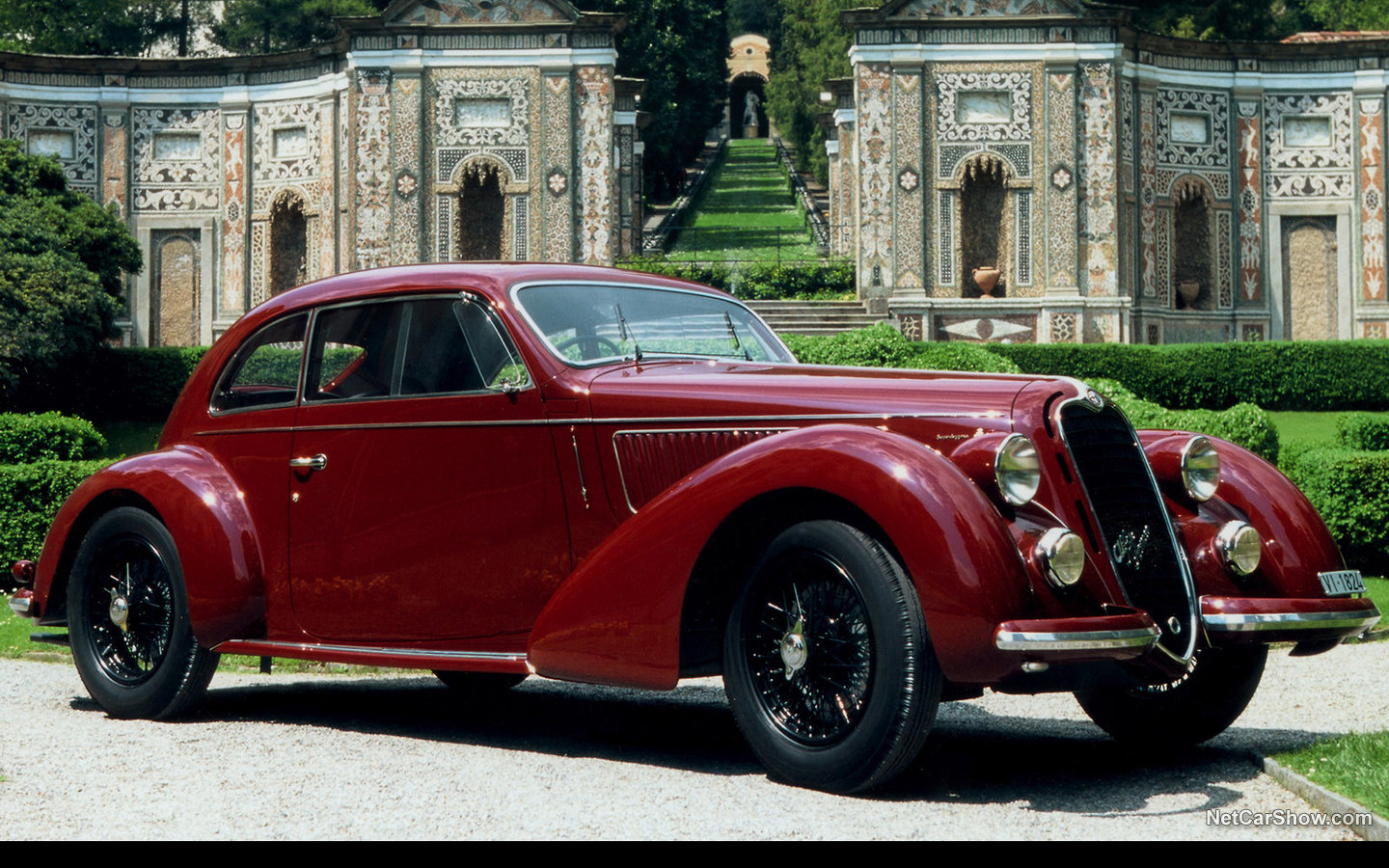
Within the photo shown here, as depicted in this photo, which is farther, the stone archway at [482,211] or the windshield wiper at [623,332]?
the stone archway at [482,211]

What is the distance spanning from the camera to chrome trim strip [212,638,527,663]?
18.8ft

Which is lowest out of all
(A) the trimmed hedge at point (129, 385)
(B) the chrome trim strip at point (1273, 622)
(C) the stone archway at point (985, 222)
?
(B) the chrome trim strip at point (1273, 622)

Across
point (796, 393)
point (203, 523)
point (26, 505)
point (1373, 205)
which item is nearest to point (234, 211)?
point (26, 505)

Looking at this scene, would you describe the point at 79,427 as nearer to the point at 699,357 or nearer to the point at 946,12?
the point at 699,357

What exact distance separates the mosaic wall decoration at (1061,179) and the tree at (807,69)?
16251mm

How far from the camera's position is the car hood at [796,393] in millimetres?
5020

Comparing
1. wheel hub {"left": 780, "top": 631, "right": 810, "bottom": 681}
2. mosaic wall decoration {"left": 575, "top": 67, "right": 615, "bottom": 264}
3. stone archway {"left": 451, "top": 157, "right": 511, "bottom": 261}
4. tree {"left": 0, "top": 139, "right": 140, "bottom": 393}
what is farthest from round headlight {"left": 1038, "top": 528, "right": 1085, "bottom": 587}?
stone archway {"left": 451, "top": 157, "right": 511, "bottom": 261}

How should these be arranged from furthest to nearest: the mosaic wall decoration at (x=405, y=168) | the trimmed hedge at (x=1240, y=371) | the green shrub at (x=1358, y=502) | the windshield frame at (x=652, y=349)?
1. the mosaic wall decoration at (x=405, y=168)
2. the trimmed hedge at (x=1240, y=371)
3. the green shrub at (x=1358, y=502)
4. the windshield frame at (x=652, y=349)

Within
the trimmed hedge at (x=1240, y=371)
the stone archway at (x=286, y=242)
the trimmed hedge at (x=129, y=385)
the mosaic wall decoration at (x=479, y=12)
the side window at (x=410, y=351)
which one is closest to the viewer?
the side window at (x=410, y=351)

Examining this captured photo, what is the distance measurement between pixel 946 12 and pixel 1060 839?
3327 centimetres

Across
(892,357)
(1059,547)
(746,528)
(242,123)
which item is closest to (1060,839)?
(1059,547)

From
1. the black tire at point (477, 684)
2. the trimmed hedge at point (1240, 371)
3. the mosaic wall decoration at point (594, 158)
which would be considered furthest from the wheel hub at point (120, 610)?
the mosaic wall decoration at point (594, 158)

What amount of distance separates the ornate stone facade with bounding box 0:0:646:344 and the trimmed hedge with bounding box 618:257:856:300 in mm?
2114

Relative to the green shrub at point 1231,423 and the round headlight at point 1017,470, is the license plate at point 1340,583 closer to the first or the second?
the round headlight at point 1017,470
